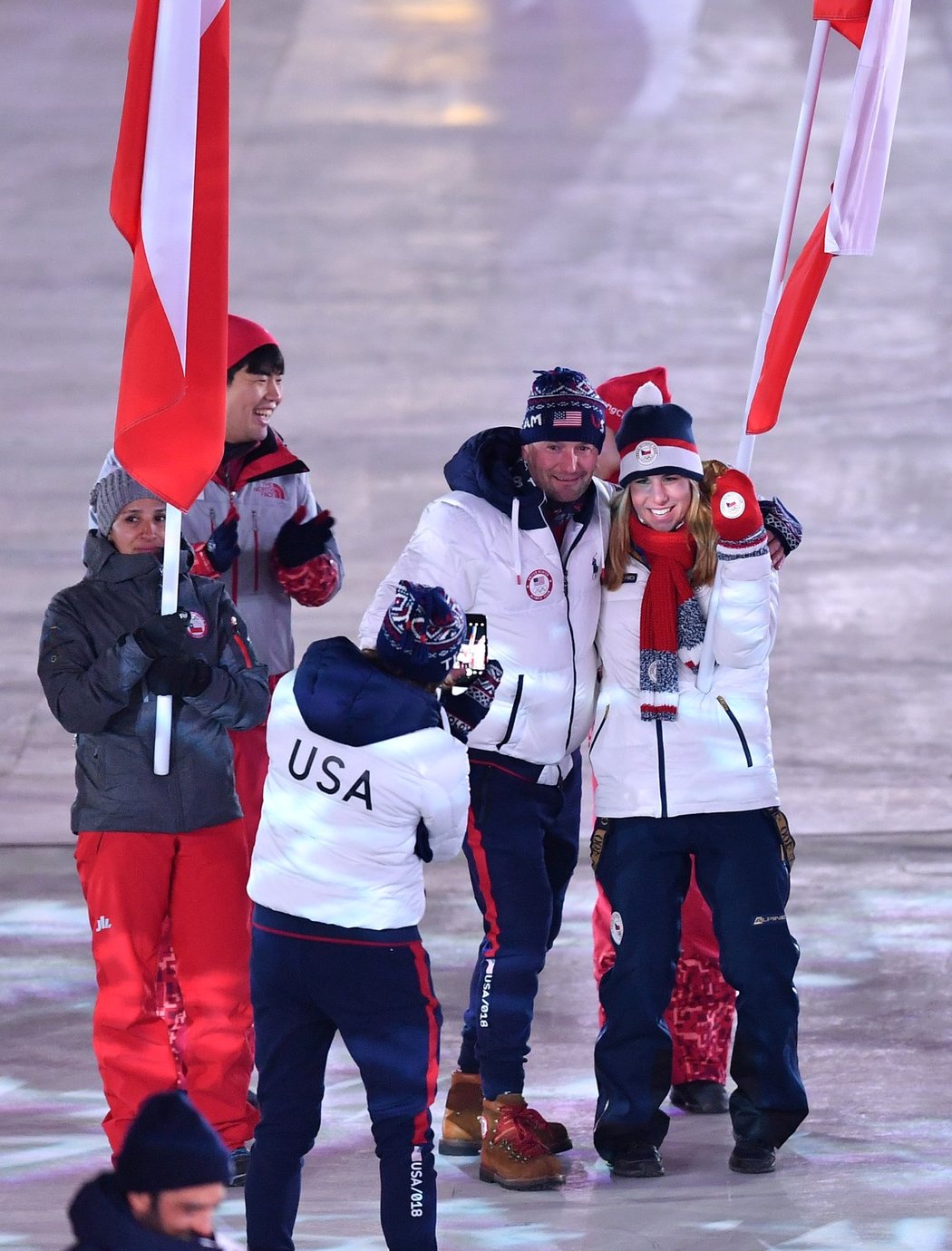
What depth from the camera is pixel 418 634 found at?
322 cm

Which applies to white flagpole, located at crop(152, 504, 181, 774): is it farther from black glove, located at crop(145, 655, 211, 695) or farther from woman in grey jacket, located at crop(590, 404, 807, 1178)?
woman in grey jacket, located at crop(590, 404, 807, 1178)

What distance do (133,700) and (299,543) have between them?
679mm

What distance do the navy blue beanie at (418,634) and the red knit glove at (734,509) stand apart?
0.86 m

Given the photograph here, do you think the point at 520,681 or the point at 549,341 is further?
the point at 549,341

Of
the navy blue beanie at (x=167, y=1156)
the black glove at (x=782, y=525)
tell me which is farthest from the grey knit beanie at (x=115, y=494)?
the navy blue beanie at (x=167, y=1156)

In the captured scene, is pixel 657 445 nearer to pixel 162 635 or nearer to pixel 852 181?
pixel 852 181

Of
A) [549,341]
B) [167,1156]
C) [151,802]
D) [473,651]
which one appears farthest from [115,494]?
[549,341]

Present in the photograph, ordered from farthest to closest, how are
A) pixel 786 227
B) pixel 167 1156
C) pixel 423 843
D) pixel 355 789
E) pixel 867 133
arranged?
pixel 867 133
pixel 786 227
pixel 423 843
pixel 355 789
pixel 167 1156

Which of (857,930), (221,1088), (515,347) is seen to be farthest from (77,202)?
(221,1088)


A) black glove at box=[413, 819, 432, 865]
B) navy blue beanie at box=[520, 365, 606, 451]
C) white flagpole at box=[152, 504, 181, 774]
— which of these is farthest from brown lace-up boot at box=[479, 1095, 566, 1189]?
navy blue beanie at box=[520, 365, 606, 451]

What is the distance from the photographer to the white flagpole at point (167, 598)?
381cm

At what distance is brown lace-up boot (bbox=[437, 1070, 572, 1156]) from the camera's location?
406cm

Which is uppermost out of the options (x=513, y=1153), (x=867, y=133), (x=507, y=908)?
(x=867, y=133)

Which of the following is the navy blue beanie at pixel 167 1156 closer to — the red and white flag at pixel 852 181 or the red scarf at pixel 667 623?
the red scarf at pixel 667 623
